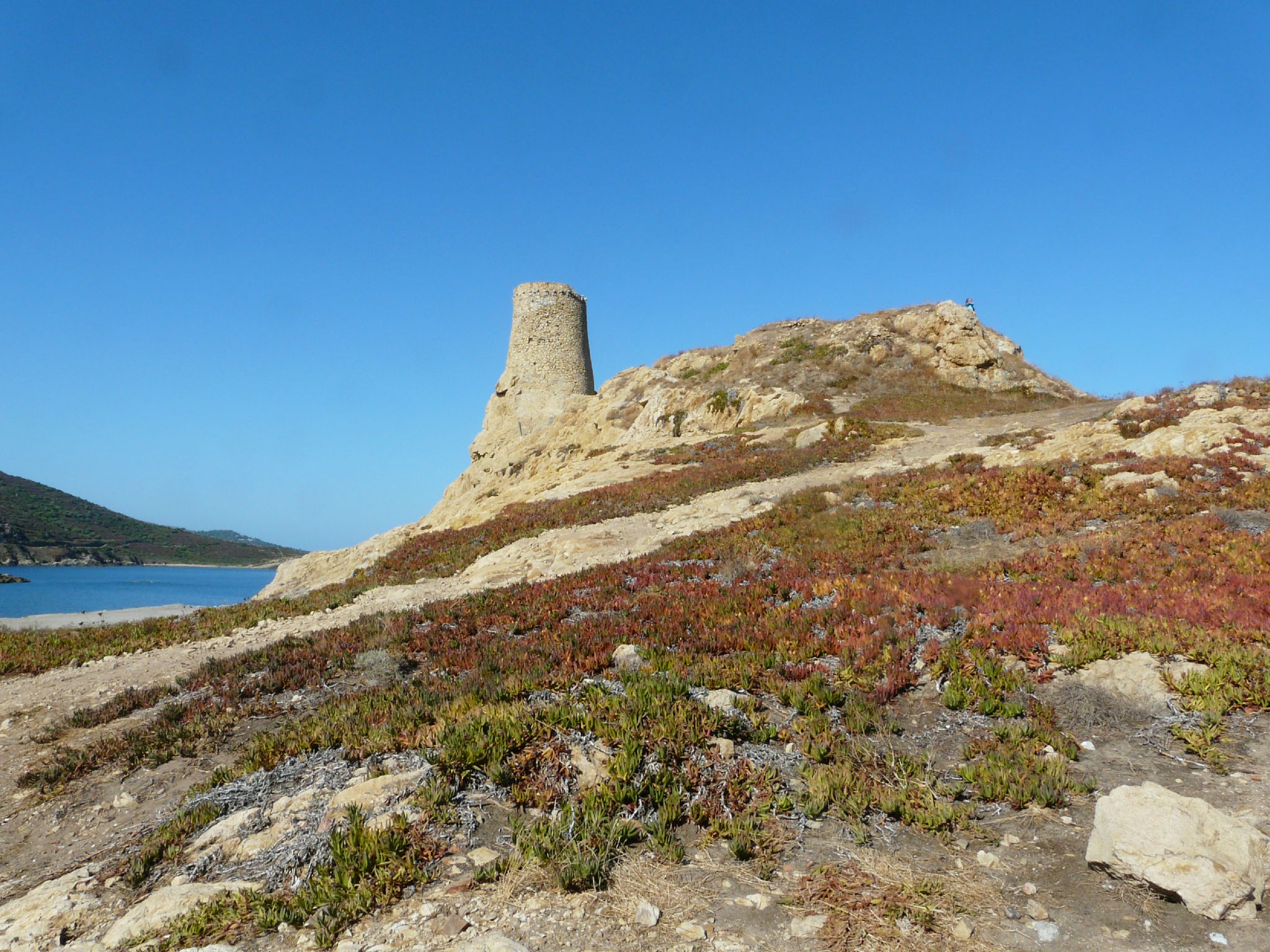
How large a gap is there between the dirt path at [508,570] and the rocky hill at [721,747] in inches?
7.1

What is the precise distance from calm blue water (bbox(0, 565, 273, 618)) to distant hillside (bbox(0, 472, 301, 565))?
729 cm

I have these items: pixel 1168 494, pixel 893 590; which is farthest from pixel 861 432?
pixel 893 590

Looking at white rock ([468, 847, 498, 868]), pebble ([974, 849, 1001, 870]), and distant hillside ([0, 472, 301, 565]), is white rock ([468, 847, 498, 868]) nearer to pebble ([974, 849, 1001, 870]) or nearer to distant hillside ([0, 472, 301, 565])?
pebble ([974, 849, 1001, 870])

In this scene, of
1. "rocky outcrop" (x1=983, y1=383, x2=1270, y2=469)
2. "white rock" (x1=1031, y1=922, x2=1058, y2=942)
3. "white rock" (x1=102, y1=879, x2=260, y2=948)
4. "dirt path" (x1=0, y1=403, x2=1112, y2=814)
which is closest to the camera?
"white rock" (x1=1031, y1=922, x2=1058, y2=942)

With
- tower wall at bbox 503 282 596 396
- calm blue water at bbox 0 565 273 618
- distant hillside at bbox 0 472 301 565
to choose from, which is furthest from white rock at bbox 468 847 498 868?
distant hillside at bbox 0 472 301 565

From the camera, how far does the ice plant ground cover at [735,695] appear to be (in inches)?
226

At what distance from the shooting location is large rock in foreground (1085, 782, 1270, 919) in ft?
14.7

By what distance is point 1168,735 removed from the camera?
7039 mm

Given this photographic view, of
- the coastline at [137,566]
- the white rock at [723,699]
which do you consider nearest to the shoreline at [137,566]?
the coastline at [137,566]

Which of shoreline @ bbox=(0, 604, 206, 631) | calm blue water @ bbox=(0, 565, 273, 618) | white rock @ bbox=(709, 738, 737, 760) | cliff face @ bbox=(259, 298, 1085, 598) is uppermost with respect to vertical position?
cliff face @ bbox=(259, 298, 1085, 598)

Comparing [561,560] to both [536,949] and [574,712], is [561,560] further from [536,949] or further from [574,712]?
[536,949]

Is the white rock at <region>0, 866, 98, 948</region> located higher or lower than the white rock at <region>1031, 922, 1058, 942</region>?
higher

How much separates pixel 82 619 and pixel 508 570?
15784mm

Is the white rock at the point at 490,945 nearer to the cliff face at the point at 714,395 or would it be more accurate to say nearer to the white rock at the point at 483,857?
the white rock at the point at 483,857
